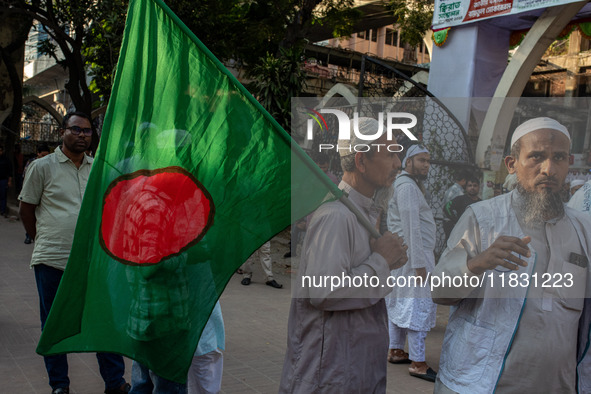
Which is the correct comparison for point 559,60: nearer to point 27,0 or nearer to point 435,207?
point 435,207

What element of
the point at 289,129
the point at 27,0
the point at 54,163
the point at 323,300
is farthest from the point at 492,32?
the point at 27,0

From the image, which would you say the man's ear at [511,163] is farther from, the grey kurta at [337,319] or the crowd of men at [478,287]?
the grey kurta at [337,319]

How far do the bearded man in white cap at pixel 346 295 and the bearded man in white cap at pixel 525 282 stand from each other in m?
0.30

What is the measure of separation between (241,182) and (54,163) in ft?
6.30

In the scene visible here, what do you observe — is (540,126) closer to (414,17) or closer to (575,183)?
(575,183)

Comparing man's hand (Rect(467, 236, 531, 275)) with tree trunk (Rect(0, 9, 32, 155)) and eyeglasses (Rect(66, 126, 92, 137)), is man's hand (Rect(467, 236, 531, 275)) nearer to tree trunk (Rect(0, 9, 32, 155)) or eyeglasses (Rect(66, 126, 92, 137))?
eyeglasses (Rect(66, 126, 92, 137))

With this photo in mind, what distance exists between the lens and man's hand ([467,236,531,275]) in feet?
7.85

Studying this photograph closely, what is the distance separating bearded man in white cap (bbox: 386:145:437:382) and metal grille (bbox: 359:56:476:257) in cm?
144

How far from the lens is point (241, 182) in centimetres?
279

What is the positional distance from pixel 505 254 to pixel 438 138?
221 inches

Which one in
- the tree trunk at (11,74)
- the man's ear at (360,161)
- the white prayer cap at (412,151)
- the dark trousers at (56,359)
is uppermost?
the tree trunk at (11,74)

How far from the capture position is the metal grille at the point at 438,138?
713cm

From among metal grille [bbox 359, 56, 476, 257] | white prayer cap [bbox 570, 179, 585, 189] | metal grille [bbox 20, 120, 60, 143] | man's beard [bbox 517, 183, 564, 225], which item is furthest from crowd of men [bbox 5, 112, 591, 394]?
metal grille [bbox 20, 120, 60, 143]

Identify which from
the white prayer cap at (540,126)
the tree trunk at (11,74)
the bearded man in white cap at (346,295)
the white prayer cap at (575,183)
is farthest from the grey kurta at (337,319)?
the tree trunk at (11,74)
